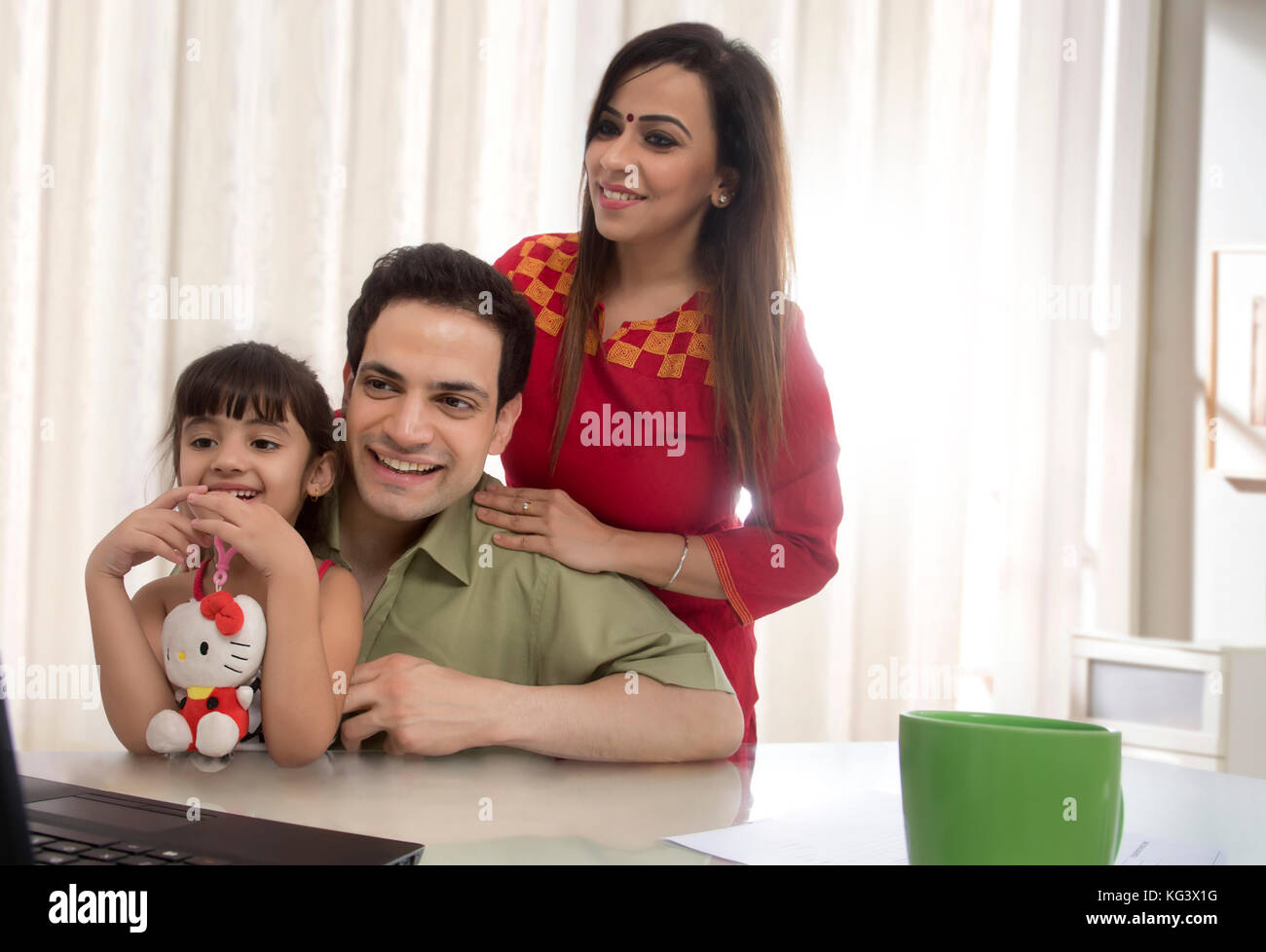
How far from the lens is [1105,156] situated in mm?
3229

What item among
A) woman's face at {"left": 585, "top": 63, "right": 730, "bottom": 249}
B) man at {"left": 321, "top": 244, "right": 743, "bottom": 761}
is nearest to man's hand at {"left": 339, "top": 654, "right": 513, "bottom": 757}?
man at {"left": 321, "top": 244, "right": 743, "bottom": 761}

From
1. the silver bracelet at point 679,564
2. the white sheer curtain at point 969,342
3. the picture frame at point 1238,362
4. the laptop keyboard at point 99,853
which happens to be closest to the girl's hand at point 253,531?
the laptop keyboard at point 99,853

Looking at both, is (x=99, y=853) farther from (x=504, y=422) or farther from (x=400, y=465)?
(x=504, y=422)

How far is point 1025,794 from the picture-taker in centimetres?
55

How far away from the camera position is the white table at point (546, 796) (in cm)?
70

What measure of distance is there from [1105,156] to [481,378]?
2.75 meters

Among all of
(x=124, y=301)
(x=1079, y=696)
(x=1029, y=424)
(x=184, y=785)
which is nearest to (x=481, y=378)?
(x=184, y=785)

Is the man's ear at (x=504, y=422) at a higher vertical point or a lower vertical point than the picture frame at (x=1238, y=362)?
lower

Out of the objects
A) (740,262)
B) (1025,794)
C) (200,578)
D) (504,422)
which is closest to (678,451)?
(740,262)

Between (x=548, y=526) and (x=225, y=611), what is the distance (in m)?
0.38

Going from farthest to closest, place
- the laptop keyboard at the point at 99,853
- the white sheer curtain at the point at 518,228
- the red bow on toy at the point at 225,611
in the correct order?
the white sheer curtain at the point at 518,228, the red bow on toy at the point at 225,611, the laptop keyboard at the point at 99,853

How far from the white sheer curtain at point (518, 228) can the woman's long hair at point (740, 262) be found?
122cm

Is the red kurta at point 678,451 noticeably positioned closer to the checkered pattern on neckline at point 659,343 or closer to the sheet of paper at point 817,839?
the checkered pattern on neckline at point 659,343

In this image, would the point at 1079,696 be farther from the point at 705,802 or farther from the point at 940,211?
the point at 705,802
